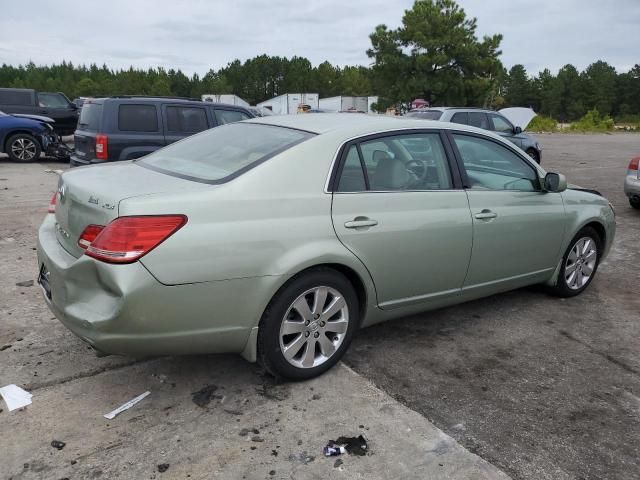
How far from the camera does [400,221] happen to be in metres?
3.53

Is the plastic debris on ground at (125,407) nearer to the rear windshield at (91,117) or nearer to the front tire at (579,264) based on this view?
the front tire at (579,264)

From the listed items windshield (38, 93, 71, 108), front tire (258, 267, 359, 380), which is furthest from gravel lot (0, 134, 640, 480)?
windshield (38, 93, 71, 108)

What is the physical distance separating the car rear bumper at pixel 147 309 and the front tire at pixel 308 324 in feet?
0.46

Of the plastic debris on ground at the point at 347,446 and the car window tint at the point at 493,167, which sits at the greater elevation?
the car window tint at the point at 493,167

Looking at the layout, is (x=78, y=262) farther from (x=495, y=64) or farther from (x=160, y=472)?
(x=495, y=64)

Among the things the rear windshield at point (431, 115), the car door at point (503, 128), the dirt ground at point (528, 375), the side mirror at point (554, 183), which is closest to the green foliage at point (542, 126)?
the car door at point (503, 128)

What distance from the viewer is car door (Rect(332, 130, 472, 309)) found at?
338cm

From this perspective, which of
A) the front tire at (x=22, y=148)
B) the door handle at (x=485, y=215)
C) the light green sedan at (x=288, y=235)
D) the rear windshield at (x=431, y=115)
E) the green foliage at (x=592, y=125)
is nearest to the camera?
the light green sedan at (x=288, y=235)

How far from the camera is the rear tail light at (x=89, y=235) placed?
9.32 ft

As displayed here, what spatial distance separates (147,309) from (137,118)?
697cm

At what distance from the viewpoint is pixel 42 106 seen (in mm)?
17812

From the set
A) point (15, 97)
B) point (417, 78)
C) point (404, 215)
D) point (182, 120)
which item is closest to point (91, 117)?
point (182, 120)

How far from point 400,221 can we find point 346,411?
1196mm

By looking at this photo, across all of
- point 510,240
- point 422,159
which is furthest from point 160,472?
point 510,240
